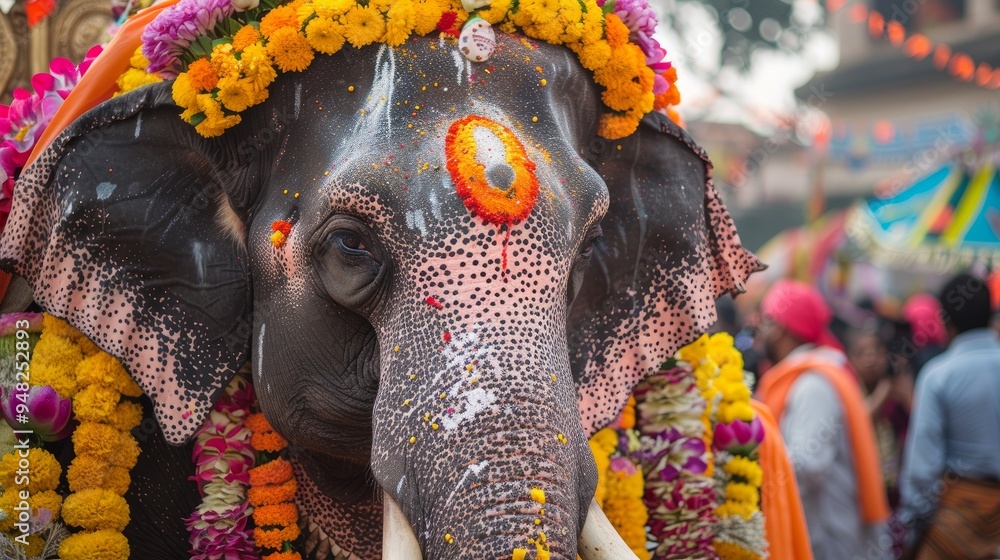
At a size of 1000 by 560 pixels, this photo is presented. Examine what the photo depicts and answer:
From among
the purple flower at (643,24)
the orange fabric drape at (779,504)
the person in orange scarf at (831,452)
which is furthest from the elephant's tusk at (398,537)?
the person in orange scarf at (831,452)

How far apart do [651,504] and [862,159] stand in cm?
2211

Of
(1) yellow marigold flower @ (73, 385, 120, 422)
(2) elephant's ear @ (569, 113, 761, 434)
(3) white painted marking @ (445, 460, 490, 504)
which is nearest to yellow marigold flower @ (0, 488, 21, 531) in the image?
(1) yellow marigold flower @ (73, 385, 120, 422)

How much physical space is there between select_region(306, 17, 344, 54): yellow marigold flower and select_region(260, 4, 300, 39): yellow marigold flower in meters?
0.04

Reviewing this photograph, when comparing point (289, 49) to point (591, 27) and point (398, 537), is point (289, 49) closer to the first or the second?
point (591, 27)

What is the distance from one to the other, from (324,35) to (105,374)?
1066 millimetres

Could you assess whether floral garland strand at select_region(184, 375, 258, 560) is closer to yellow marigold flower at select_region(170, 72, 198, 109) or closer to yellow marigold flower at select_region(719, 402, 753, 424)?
yellow marigold flower at select_region(170, 72, 198, 109)

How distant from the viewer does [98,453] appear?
313 centimetres

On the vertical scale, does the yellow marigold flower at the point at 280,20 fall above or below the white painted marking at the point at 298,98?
above

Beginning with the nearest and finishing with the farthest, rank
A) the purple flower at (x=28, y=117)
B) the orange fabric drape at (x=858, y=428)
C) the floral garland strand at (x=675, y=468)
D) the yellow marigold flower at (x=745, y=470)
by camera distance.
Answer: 1. the purple flower at (x=28, y=117)
2. the floral garland strand at (x=675, y=468)
3. the yellow marigold flower at (x=745, y=470)
4. the orange fabric drape at (x=858, y=428)

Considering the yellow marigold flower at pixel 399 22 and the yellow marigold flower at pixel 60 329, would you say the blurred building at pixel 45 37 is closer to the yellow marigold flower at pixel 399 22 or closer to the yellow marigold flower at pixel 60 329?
the yellow marigold flower at pixel 60 329

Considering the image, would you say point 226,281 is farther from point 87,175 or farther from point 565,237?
point 565,237

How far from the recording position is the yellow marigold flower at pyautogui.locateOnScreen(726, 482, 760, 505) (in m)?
3.87

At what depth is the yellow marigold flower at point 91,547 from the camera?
3098mm

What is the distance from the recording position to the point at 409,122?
2715 millimetres
